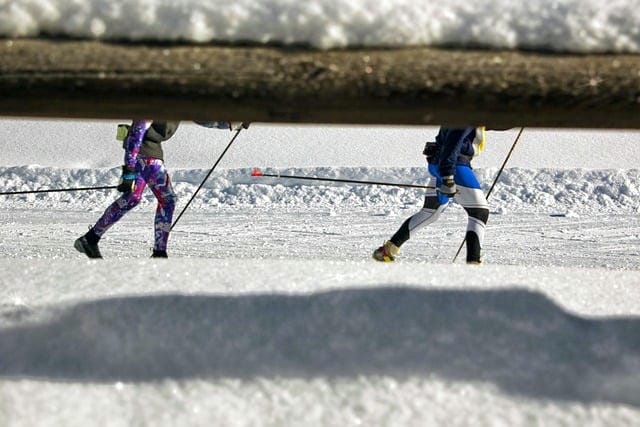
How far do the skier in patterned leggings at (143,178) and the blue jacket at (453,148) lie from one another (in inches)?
81.3

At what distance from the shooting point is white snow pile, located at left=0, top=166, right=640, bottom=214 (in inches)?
523

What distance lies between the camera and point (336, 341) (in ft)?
5.98

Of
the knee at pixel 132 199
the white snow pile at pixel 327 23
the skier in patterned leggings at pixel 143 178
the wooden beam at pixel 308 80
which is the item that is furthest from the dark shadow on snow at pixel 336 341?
the knee at pixel 132 199

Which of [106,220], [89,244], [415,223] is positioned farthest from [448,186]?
[89,244]


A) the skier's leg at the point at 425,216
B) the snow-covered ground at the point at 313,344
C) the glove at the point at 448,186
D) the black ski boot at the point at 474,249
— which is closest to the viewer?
the snow-covered ground at the point at 313,344

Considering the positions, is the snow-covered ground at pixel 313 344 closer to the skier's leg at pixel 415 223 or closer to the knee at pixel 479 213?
the knee at pixel 479 213

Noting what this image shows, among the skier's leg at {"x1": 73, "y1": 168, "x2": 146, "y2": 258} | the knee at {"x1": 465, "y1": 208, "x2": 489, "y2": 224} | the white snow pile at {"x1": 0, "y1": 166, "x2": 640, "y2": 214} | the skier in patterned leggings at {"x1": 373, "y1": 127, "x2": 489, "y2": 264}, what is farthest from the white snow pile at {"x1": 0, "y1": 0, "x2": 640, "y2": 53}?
the white snow pile at {"x1": 0, "y1": 166, "x2": 640, "y2": 214}

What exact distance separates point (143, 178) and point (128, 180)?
0.39 feet

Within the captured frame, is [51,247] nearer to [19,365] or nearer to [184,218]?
[184,218]

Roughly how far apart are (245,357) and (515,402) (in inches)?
25.2

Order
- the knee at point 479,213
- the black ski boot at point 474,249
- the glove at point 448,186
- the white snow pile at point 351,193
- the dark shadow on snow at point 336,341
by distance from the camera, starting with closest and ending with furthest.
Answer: the dark shadow on snow at point 336,341
the black ski boot at point 474,249
the knee at point 479,213
the glove at point 448,186
the white snow pile at point 351,193

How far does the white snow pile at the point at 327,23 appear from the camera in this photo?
4.62ft

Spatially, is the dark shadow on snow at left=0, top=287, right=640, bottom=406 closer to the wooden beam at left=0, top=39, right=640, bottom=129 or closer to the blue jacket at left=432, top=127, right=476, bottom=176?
the wooden beam at left=0, top=39, right=640, bottom=129

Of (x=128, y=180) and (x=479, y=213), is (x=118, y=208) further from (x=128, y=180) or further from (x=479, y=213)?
(x=479, y=213)
